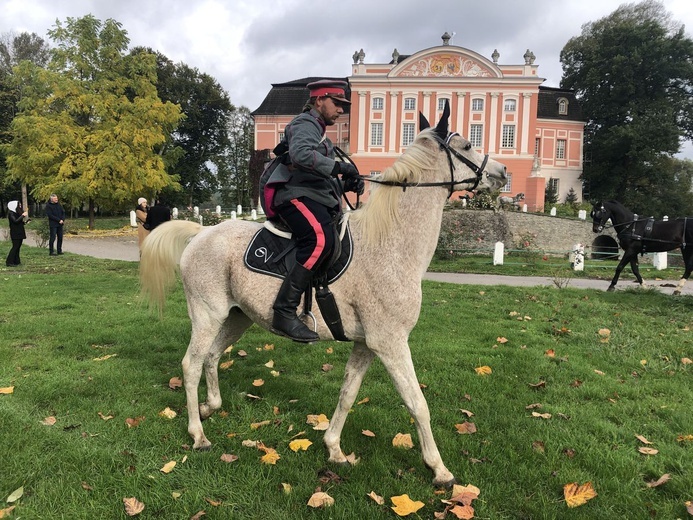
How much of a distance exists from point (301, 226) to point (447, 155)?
1.20 metres

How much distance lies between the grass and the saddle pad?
1439 millimetres

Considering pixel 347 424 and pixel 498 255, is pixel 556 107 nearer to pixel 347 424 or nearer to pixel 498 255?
pixel 498 255

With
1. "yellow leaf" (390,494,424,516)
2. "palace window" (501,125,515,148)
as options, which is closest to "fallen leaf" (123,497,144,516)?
"yellow leaf" (390,494,424,516)

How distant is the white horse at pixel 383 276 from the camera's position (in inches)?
124

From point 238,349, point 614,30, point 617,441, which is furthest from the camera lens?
point 614,30

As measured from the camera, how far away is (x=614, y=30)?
48375 millimetres

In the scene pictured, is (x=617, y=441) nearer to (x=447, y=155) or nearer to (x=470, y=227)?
(x=447, y=155)

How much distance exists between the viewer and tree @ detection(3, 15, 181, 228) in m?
25.4

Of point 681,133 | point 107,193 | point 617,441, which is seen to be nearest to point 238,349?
point 617,441

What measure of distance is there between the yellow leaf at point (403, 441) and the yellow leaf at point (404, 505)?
0.70 metres

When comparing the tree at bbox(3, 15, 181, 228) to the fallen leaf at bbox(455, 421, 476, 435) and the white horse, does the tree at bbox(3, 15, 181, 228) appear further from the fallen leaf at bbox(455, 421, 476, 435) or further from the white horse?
the fallen leaf at bbox(455, 421, 476, 435)

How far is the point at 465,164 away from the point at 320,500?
255cm

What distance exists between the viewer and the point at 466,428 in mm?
3828

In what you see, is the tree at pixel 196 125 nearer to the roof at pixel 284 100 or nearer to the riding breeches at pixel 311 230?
the roof at pixel 284 100
